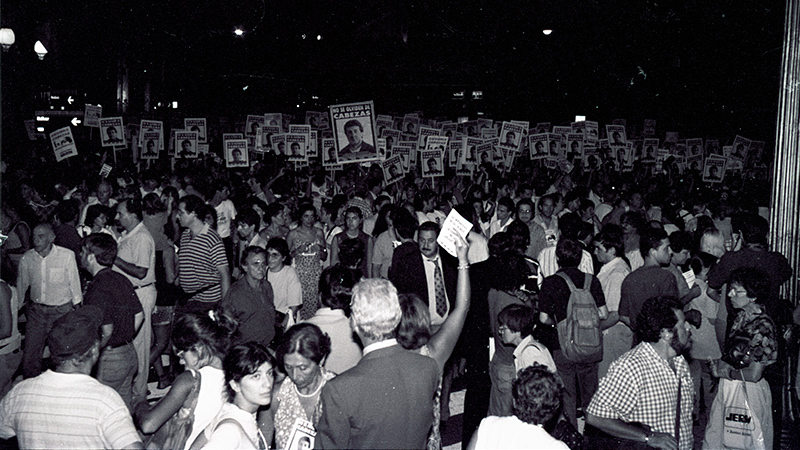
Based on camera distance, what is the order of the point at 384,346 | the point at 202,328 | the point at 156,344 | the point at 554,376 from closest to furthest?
the point at 384,346
the point at 554,376
the point at 202,328
the point at 156,344

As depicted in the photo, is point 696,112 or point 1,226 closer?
point 1,226

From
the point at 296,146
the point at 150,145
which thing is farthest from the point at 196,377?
the point at 150,145

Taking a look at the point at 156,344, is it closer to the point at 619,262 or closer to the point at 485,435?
the point at 619,262

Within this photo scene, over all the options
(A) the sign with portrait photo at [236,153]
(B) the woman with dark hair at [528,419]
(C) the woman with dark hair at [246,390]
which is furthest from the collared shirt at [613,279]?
(A) the sign with portrait photo at [236,153]

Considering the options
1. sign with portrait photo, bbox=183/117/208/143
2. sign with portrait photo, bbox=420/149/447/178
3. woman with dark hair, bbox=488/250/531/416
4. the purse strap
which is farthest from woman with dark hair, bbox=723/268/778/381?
sign with portrait photo, bbox=183/117/208/143

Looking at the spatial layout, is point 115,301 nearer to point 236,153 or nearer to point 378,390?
point 378,390

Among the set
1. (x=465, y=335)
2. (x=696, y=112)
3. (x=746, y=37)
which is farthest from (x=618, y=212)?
(x=696, y=112)

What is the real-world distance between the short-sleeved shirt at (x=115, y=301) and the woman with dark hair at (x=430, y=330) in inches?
114

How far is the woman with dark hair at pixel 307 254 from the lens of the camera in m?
8.23

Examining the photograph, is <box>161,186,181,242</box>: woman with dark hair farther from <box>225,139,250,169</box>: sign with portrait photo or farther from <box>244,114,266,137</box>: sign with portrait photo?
<box>244,114,266,137</box>: sign with portrait photo

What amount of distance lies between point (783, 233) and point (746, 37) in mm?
25355

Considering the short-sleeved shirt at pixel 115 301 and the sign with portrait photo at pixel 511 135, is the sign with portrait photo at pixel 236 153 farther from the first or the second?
the short-sleeved shirt at pixel 115 301

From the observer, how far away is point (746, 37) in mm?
29203

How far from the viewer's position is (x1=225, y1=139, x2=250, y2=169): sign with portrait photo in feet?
51.4
